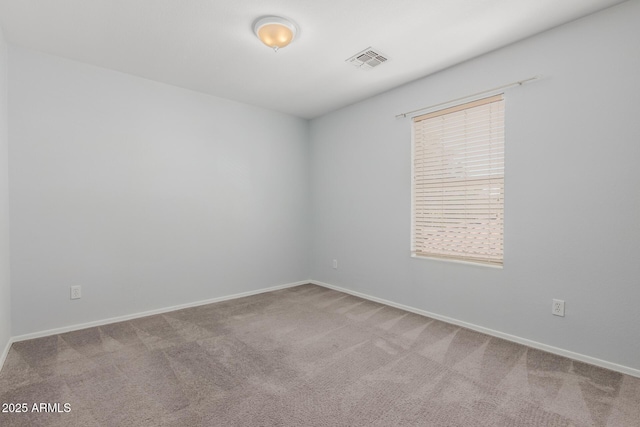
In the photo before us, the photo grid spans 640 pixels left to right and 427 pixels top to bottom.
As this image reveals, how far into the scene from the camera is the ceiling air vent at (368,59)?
9.05 ft

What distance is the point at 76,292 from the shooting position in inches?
115

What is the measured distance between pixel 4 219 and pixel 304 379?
268 centimetres

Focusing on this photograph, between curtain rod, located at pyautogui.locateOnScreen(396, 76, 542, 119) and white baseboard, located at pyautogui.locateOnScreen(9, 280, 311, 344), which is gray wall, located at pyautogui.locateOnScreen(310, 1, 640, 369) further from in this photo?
white baseboard, located at pyautogui.locateOnScreen(9, 280, 311, 344)

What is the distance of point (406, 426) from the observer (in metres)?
1.59

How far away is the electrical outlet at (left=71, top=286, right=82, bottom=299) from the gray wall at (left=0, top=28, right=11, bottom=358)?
42 centimetres

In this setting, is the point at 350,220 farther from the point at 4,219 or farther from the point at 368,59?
the point at 4,219

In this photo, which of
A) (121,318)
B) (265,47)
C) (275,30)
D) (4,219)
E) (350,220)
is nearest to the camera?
(275,30)

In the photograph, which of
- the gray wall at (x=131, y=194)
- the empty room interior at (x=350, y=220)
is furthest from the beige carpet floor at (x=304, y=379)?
the gray wall at (x=131, y=194)

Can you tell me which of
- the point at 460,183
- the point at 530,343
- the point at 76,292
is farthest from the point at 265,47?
the point at 530,343

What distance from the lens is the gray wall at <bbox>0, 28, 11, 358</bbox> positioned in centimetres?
233

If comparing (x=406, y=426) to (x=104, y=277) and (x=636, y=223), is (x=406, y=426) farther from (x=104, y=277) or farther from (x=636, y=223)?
(x=104, y=277)

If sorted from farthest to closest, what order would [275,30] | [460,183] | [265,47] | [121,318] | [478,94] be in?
1. [121,318]
2. [460,183]
3. [478,94]
4. [265,47]
5. [275,30]

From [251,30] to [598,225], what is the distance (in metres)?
3.01

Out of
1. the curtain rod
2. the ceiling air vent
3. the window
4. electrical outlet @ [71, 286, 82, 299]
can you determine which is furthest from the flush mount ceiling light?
electrical outlet @ [71, 286, 82, 299]
